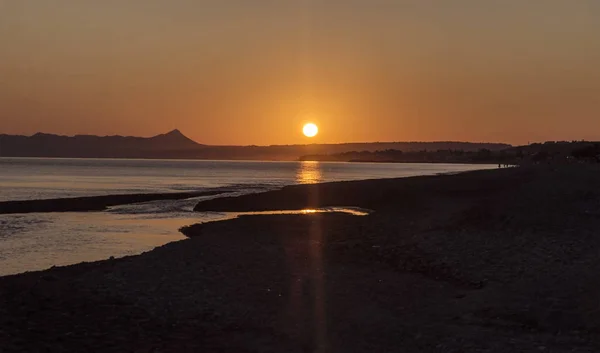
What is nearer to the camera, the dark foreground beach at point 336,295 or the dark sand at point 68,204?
the dark foreground beach at point 336,295

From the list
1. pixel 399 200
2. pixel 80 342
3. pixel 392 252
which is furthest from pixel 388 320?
pixel 399 200

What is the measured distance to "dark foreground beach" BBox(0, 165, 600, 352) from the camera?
12.2 meters

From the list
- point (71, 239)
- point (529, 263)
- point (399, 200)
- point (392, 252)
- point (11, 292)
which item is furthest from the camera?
point (399, 200)

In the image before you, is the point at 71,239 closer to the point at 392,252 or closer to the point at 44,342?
the point at 392,252

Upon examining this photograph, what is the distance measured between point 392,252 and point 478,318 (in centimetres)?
888

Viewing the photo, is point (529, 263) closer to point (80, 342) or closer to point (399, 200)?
point (80, 342)

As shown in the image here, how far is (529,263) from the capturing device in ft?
60.9

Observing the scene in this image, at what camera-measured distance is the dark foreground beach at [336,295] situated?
12172mm

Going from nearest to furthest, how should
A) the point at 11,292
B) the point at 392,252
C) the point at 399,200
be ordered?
the point at 11,292
the point at 392,252
the point at 399,200

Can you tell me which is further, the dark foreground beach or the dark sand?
the dark sand

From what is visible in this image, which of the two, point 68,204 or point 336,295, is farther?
point 68,204

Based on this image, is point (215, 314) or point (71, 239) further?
point (71, 239)

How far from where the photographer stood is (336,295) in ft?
53.0

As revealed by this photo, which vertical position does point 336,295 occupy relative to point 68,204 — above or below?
below
